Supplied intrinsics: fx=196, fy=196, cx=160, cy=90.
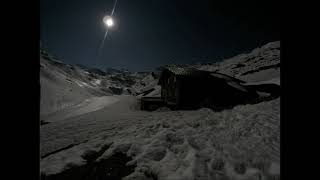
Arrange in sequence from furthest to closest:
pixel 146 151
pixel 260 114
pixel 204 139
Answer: pixel 260 114, pixel 204 139, pixel 146 151

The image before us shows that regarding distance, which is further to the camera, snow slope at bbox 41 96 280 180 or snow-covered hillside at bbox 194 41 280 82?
snow-covered hillside at bbox 194 41 280 82

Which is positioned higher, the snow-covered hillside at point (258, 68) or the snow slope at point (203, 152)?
the snow-covered hillside at point (258, 68)

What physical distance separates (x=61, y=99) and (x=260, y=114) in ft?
93.7

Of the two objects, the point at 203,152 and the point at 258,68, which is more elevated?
the point at 258,68

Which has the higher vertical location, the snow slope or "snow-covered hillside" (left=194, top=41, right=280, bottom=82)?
"snow-covered hillside" (left=194, top=41, right=280, bottom=82)

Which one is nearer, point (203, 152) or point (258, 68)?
point (203, 152)

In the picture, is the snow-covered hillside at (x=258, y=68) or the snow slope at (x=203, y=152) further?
the snow-covered hillside at (x=258, y=68)
